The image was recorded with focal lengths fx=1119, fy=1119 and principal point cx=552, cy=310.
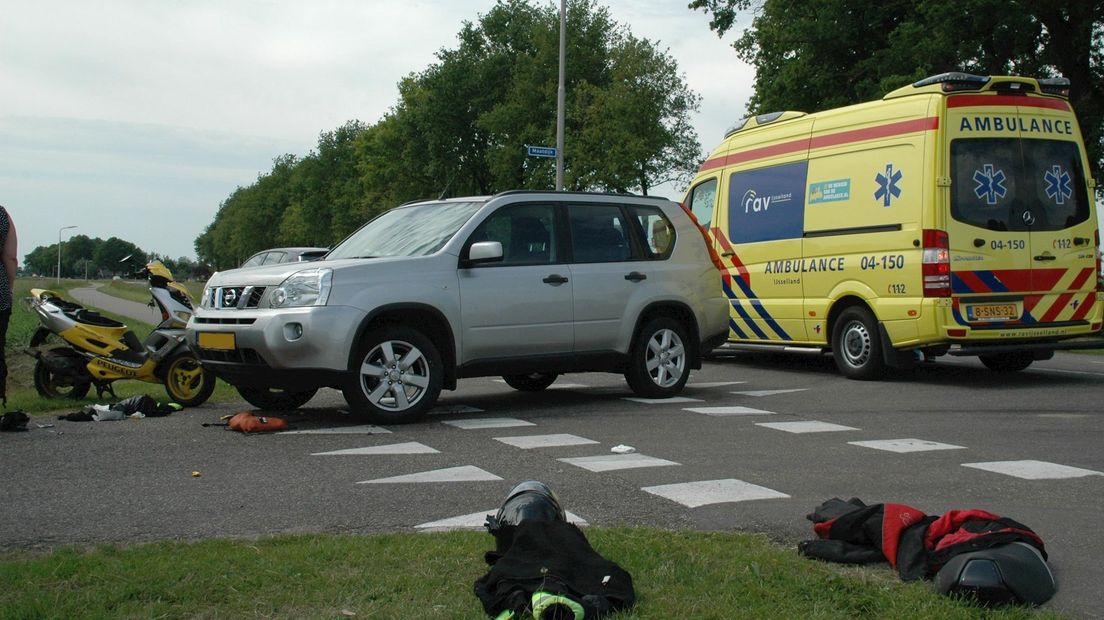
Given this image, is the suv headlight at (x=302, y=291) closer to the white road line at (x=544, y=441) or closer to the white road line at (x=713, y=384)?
the white road line at (x=544, y=441)

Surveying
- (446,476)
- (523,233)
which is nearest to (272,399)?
(523,233)

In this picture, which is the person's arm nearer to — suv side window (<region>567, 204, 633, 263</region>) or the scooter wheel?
the scooter wheel

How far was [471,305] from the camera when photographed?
9047 mm

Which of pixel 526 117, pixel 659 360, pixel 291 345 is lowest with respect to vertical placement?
pixel 659 360

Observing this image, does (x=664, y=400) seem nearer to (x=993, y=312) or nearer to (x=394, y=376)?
(x=394, y=376)

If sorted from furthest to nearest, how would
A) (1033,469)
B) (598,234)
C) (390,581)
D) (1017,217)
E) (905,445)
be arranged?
(1017,217), (598,234), (905,445), (1033,469), (390,581)

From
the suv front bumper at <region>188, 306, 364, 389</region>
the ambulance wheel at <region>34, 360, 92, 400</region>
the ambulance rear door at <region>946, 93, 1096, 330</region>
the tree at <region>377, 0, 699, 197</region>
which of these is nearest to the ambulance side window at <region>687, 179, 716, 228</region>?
the ambulance rear door at <region>946, 93, 1096, 330</region>

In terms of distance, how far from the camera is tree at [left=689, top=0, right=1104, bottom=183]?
2375cm

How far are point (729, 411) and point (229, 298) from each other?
426cm

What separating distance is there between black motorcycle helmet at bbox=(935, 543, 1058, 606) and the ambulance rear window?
7.59 meters

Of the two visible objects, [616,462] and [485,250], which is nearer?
[616,462]

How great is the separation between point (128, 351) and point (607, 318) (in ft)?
14.0

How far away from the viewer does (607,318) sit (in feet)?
32.7

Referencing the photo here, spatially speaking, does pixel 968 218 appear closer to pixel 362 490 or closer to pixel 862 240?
pixel 862 240
